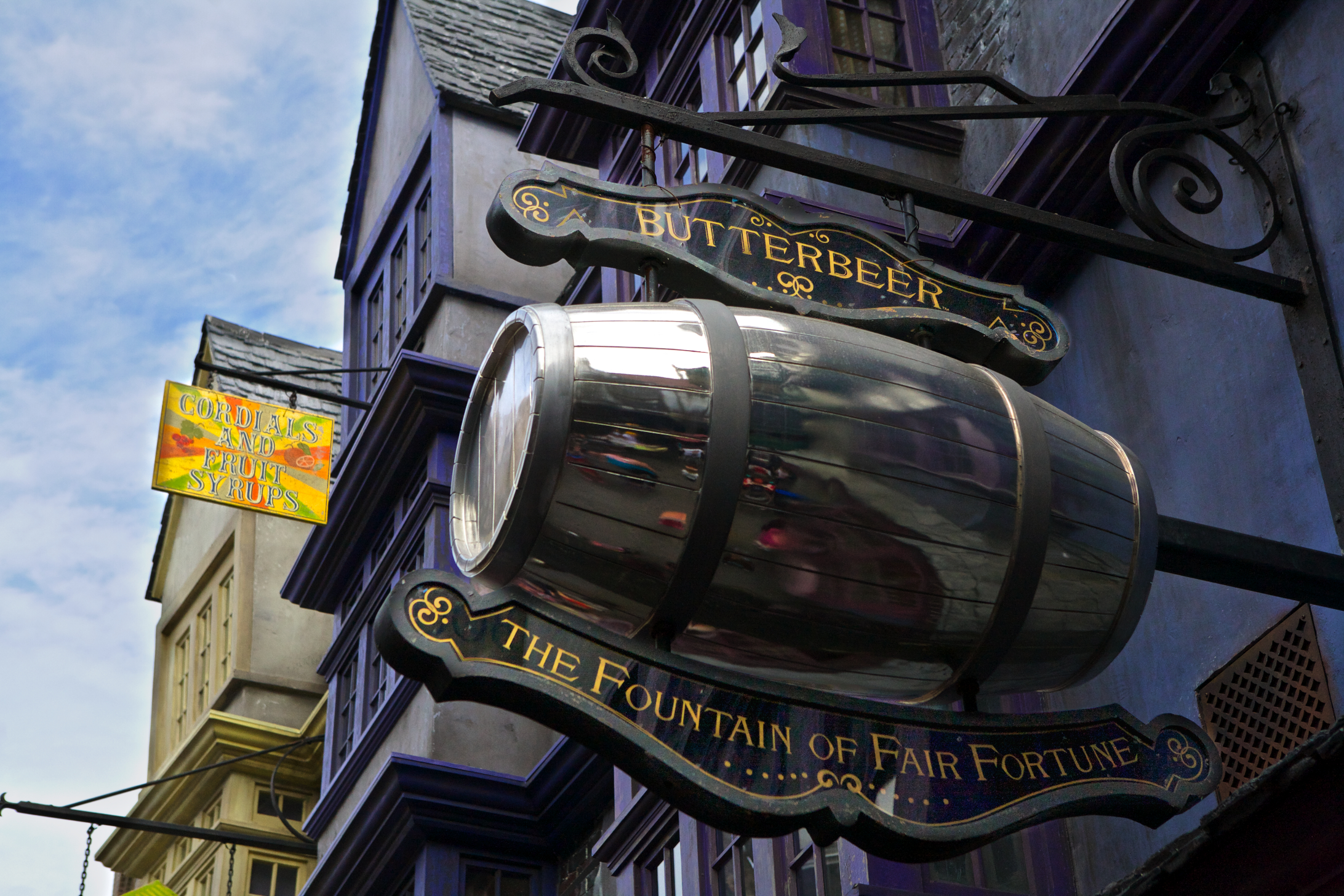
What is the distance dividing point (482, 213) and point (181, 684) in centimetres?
869

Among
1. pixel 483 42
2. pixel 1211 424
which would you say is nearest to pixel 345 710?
pixel 483 42

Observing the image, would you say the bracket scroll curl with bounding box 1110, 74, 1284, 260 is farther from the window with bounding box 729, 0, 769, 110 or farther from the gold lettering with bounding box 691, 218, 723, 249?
the window with bounding box 729, 0, 769, 110

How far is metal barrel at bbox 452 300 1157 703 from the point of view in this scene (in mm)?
3750

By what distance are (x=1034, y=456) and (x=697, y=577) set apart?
877mm

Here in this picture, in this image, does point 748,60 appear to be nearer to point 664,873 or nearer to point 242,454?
point 664,873

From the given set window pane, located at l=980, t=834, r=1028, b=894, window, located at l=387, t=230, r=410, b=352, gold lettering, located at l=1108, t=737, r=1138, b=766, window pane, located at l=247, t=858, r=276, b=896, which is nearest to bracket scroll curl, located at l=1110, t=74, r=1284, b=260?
gold lettering, located at l=1108, t=737, r=1138, b=766

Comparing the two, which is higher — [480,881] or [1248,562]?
[480,881]

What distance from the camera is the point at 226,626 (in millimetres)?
19875

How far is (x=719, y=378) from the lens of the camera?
3.84 m

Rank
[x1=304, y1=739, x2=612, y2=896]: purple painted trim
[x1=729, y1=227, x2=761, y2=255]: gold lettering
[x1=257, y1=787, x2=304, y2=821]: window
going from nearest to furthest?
[x1=729, y1=227, x2=761, y2=255]: gold lettering → [x1=304, y1=739, x2=612, y2=896]: purple painted trim → [x1=257, y1=787, x2=304, y2=821]: window

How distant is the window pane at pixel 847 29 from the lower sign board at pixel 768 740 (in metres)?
6.66

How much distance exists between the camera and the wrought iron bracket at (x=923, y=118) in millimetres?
4805

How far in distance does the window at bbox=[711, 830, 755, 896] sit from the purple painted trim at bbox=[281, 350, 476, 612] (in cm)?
513

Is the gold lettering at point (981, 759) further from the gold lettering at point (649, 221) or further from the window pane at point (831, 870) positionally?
the window pane at point (831, 870)
